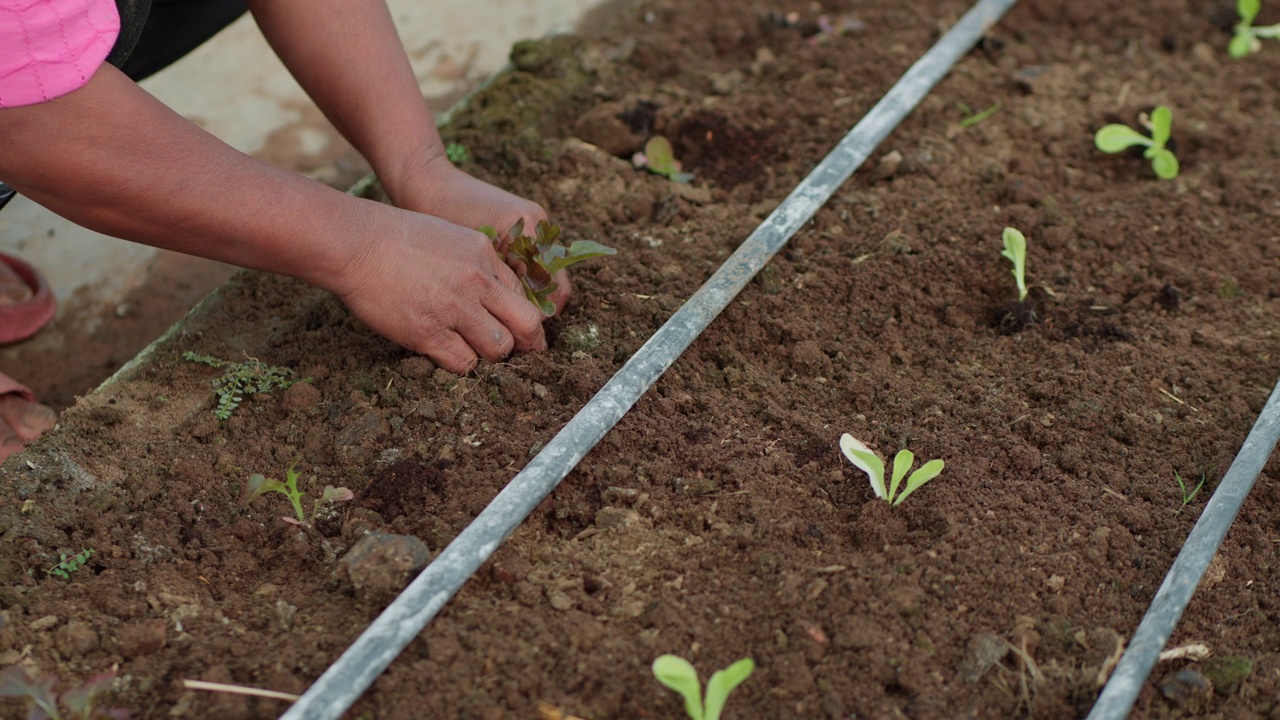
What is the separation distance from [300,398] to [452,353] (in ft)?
1.01

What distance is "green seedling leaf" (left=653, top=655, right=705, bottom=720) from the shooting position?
4.45ft

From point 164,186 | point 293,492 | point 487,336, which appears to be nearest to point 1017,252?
point 487,336

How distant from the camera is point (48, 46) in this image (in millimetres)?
1474

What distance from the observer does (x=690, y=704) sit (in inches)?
54.4

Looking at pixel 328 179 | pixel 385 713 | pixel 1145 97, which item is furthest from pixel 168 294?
pixel 1145 97

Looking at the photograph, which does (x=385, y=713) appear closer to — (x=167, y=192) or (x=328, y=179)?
(x=167, y=192)

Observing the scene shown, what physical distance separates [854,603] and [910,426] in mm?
463

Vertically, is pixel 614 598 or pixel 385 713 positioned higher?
pixel 385 713

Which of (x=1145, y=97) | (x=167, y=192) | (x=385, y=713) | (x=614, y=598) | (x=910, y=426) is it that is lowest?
(x=1145, y=97)

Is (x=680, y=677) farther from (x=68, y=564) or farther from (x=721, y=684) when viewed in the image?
(x=68, y=564)

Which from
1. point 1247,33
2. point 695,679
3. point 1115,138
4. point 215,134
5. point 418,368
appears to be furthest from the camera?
point 215,134

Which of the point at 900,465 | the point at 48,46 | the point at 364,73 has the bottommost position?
the point at 900,465

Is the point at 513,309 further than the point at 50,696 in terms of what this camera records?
Yes

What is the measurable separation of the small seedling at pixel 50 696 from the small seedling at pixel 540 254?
950 mm
